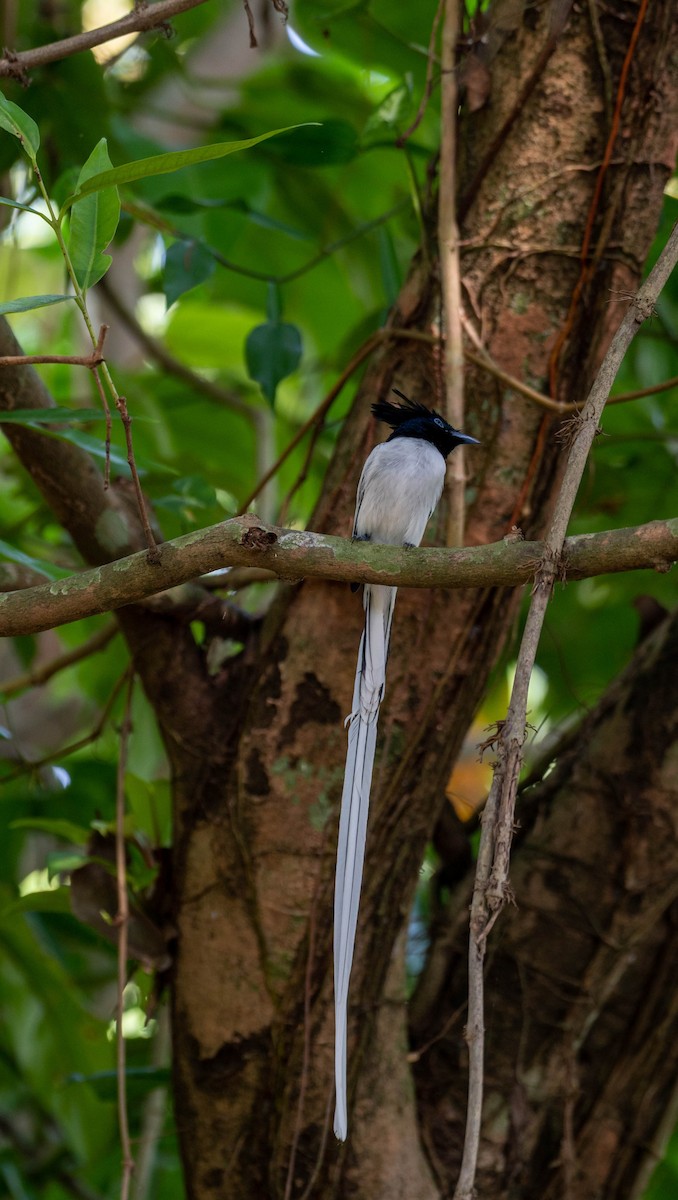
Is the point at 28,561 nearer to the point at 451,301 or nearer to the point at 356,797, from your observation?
the point at 356,797

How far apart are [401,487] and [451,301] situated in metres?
0.32

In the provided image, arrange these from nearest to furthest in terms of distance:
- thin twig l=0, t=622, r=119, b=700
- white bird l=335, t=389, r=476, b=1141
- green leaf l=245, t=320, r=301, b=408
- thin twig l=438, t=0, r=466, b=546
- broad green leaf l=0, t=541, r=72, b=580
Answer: white bird l=335, t=389, r=476, b=1141
broad green leaf l=0, t=541, r=72, b=580
thin twig l=438, t=0, r=466, b=546
green leaf l=245, t=320, r=301, b=408
thin twig l=0, t=622, r=119, b=700

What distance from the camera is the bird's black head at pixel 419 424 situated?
6.32ft

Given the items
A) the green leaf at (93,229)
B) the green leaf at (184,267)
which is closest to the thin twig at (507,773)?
the green leaf at (93,229)

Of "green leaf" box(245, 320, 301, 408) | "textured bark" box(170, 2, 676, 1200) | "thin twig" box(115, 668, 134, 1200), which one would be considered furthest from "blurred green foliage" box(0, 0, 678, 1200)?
"textured bark" box(170, 2, 676, 1200)

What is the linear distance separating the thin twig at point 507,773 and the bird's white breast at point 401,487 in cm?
69

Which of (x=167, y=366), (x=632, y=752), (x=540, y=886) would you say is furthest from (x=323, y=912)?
(x=167, y=366)

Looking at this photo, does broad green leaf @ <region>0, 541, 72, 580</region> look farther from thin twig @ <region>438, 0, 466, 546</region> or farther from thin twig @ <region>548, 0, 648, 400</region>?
thin twig @ <region>548, 0, 648, 400</region>

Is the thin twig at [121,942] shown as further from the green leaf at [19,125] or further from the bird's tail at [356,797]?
the green leaf at [19,125]

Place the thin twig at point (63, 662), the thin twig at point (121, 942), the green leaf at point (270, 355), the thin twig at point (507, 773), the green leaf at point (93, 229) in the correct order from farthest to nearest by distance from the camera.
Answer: the thin twig at point (63, 662), the green leaf at point (270, 355), the thin twig at point (121, 942), the green leaf at point (93, 229), the thin twig at point (507, 773)

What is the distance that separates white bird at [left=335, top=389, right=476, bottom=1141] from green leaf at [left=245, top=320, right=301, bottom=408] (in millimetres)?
270

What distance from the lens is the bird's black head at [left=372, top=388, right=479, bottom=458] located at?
75.8 inches

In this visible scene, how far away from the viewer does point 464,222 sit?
1.99 m

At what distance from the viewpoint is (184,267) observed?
212cm
